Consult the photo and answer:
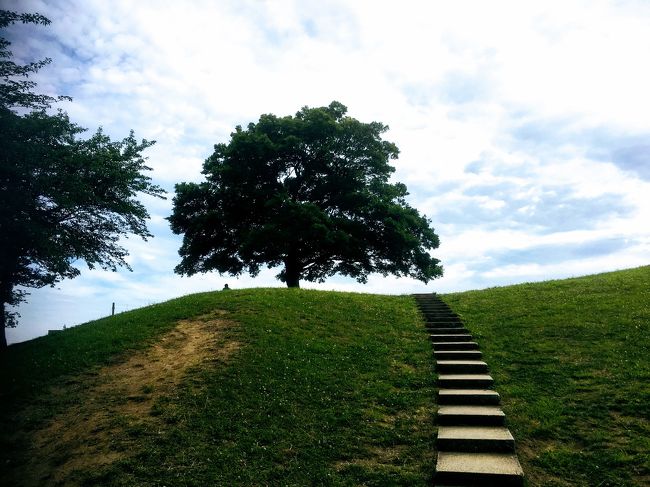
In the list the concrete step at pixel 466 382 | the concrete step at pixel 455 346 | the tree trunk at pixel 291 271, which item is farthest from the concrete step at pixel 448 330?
the tree trunk at pixel 291 271

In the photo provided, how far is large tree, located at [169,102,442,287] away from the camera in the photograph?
36656 mm

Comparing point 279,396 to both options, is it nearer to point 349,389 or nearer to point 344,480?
point 349,389

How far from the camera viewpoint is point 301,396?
40.8 feet

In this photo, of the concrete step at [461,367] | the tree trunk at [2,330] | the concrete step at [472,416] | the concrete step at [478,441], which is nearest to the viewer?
the concrete step at [478,441]

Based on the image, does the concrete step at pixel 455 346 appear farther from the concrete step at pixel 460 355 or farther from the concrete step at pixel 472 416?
the concrete step at pixel 472 416

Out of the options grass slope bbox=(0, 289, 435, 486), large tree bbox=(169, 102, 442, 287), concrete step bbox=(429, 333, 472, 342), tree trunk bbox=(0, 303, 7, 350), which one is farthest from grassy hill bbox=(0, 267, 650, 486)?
large tree bbox=(169, 102, 442, 287)

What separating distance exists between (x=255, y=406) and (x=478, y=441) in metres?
5.97

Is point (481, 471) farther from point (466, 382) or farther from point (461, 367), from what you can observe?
point (461, 367)

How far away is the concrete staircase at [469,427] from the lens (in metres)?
8.51

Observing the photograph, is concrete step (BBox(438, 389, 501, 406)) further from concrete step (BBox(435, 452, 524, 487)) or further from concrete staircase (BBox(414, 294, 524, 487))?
concrete step (BBox(435, 452, 524, 487))

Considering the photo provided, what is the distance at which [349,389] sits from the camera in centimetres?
1291

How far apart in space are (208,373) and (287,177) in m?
27.6

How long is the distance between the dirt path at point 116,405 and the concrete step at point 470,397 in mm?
7576

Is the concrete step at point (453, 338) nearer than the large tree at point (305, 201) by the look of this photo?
Yes
